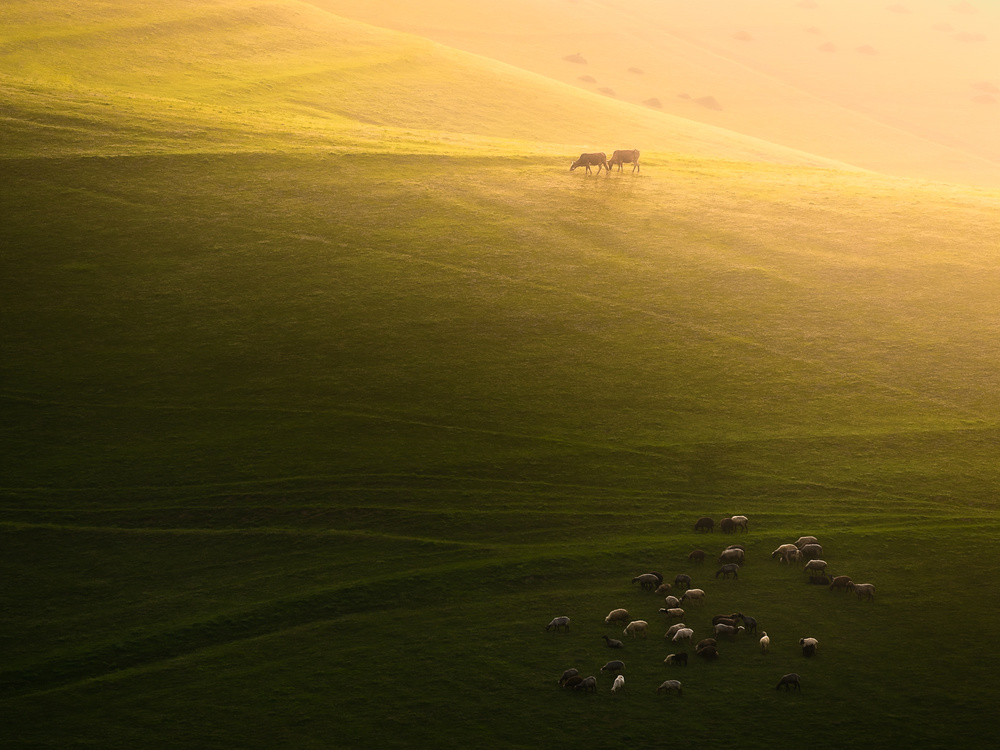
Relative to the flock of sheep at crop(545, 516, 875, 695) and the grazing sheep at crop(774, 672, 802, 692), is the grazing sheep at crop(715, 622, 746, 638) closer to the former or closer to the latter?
the flock of sheep at crop(545, 516, 875, 695)

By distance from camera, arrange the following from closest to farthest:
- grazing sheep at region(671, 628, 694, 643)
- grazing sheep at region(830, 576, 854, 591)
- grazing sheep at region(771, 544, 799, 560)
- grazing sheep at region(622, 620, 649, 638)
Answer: grazing sheep at region(671, 628, 694, 643)
grazing sheep at region(622, 620, 649, 638)
grazing sheep at region(830, 576, 854, 591)
grazing sheep at region(771, 544, 799, 560)

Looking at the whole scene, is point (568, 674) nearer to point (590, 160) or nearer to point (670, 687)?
point (670, 687)

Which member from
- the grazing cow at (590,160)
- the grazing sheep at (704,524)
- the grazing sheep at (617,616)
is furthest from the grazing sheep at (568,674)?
the grazing cow at (590,160)

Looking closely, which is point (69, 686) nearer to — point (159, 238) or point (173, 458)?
point (173, 458)

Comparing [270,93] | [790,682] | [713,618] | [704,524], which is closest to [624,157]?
[270,93]

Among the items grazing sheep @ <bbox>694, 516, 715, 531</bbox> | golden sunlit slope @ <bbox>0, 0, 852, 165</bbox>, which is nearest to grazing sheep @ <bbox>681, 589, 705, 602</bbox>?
grazing sheep @ <bbox>694, 516, 715, 531</bbox>
